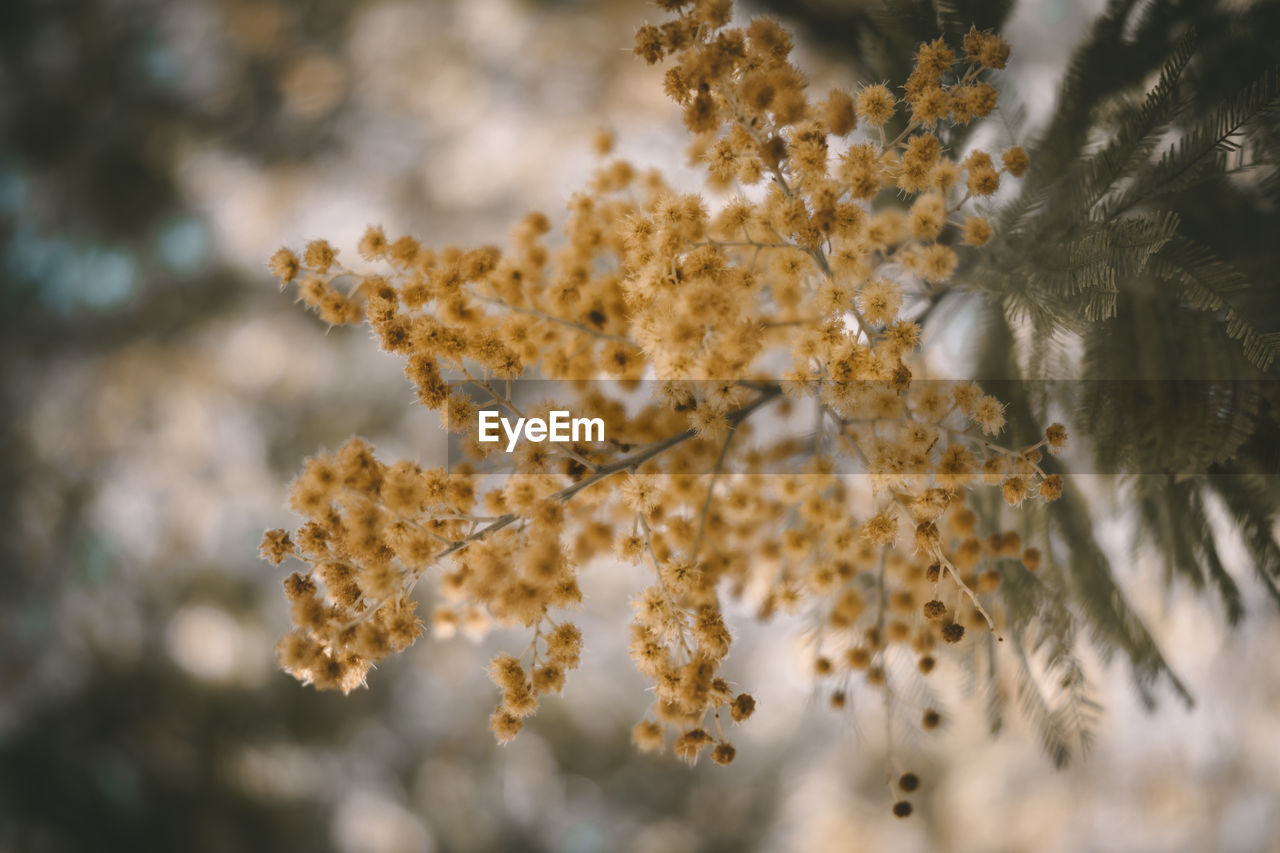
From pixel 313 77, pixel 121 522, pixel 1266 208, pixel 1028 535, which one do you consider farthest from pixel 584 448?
pixel 121 522

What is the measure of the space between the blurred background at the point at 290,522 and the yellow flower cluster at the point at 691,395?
1.37ft

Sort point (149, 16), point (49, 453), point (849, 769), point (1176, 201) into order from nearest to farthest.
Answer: point (1176, 201)
point (849, 769)
point (149, 16)
point (49, 453)

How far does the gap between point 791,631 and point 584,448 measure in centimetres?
60

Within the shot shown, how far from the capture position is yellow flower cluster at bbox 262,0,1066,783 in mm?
379

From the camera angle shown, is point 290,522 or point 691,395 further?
point 290,522

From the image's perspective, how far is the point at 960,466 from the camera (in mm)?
396

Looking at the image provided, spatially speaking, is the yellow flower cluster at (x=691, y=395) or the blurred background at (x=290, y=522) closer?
the yellow flower cluster at (x=691, y=395)

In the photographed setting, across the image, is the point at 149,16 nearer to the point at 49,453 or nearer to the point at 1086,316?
the point at 49,453

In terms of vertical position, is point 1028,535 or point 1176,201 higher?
point 1176,201

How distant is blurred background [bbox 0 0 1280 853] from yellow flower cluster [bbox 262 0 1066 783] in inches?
16.4

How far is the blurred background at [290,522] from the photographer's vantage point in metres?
0.87

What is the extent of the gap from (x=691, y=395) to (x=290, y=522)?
867 mm

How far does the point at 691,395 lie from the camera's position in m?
0.41

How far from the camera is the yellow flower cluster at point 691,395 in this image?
0.38 m
